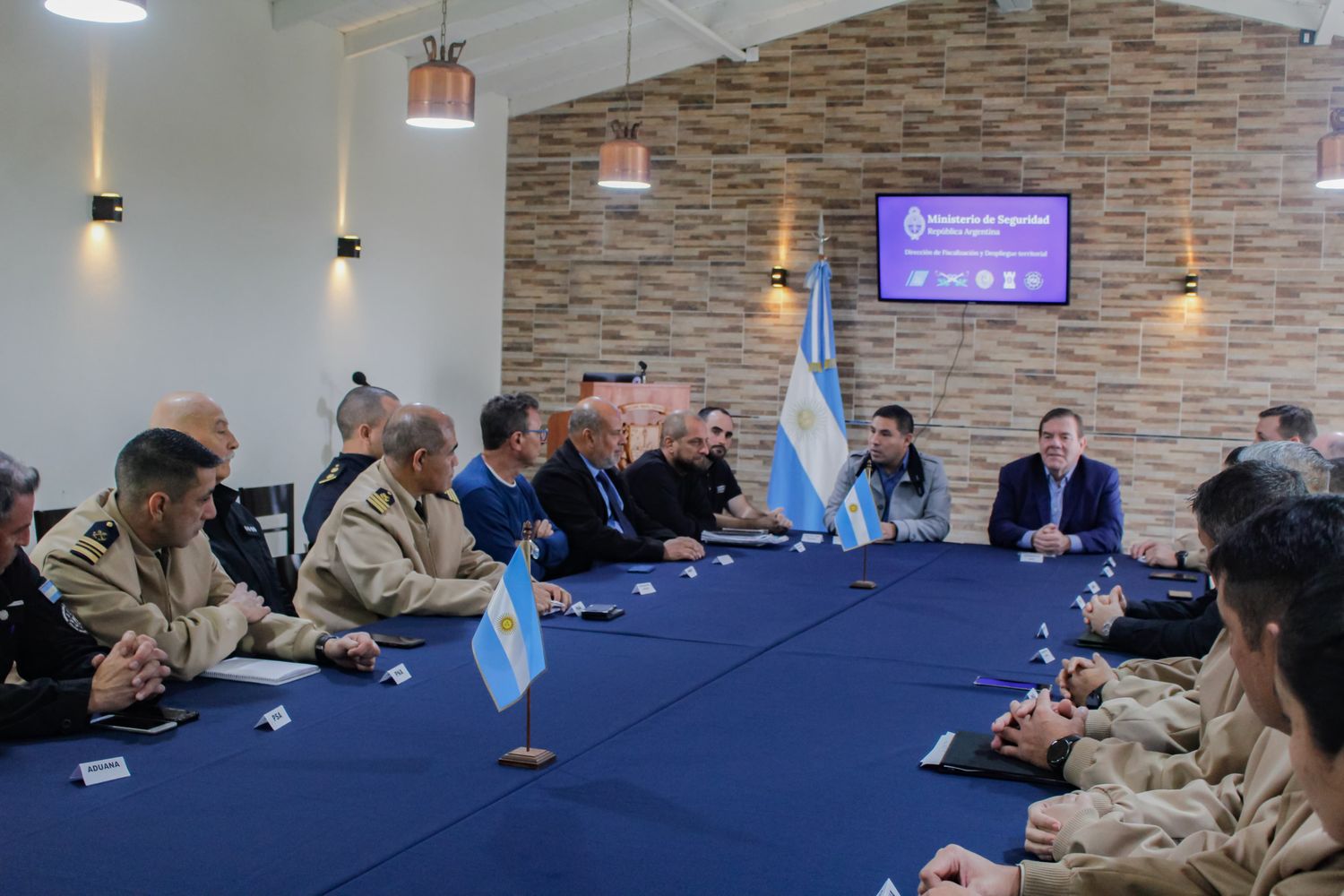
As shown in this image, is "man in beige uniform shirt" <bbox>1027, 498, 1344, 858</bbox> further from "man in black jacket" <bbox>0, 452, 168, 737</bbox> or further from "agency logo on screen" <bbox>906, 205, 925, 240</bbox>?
"agency logo on screen" <bbox>906, 205, 925, 240</bbox>

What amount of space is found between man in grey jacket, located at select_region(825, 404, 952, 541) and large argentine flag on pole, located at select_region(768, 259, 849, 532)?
8.02ft

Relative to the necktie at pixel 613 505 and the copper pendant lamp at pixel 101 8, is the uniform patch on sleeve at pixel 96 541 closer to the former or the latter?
the copper pendant lamp at pixel 101 8

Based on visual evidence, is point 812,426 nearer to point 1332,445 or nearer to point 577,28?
point 577,28

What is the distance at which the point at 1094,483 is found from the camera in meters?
5.89

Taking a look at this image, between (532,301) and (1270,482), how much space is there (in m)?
7.72

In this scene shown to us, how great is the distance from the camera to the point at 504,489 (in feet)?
16.4

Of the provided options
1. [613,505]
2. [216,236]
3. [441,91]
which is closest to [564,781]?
[613,505]

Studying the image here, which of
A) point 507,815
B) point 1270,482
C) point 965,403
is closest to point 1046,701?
point 1270,482

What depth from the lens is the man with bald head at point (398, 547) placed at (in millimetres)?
3676

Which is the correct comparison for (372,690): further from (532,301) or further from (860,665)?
(532,301)

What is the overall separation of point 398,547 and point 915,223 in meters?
5.80

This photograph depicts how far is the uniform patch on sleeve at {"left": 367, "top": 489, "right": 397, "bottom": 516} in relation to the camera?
12.5 feet

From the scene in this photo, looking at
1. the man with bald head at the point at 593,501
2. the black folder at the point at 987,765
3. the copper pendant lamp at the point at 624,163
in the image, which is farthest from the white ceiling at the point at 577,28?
the black folder at the point at 987,765

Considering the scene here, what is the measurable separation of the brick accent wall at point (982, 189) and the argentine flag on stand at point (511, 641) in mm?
6766
